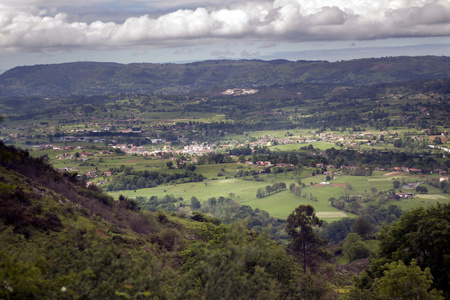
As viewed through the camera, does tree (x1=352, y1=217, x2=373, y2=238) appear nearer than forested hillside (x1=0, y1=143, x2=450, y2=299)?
No

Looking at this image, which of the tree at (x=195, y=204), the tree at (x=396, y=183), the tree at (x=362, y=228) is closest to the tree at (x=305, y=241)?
the tree at (x=362, y=228)

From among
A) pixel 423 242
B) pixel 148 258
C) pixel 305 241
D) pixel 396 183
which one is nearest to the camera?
pixel 148 258

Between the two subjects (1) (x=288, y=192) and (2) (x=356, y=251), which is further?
(1) (x=288, y=192)

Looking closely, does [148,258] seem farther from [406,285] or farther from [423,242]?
[423,242]

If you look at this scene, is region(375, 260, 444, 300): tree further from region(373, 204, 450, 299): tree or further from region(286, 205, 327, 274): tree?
region(286, 205, 327, 274): tree

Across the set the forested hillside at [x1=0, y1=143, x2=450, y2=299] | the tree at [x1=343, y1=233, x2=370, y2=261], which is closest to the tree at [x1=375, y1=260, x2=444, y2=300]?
the forested hillside at [x1=0, y1=143, x2=450, y2=299]

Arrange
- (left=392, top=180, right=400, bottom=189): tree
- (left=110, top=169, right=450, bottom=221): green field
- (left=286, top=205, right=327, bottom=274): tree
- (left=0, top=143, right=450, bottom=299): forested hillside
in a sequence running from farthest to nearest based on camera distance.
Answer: (left=392, top=180, right=400, bottom=189): tree < (left=110, top=169, right=450, bottom=221): green field < (left=286, top=205, right=327, bottom=274): tree < (left=0, top=143, right=450, bottom=299): forested hillside

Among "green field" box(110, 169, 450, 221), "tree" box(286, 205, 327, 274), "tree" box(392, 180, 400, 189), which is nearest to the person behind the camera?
"tree" box(286, 205, 327, 274)

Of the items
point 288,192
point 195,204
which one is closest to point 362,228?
point 288,192

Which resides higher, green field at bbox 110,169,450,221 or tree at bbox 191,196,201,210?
tree at bbox 191,196,201,210

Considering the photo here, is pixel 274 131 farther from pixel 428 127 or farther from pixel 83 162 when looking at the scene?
pixel 83 162

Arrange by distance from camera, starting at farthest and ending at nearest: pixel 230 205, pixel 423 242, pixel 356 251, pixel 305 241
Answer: pixel 230 205 → pixel 356 251 → pixel 305 241 → pixel 423 242

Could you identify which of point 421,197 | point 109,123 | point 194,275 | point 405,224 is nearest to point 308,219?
point 405,224
